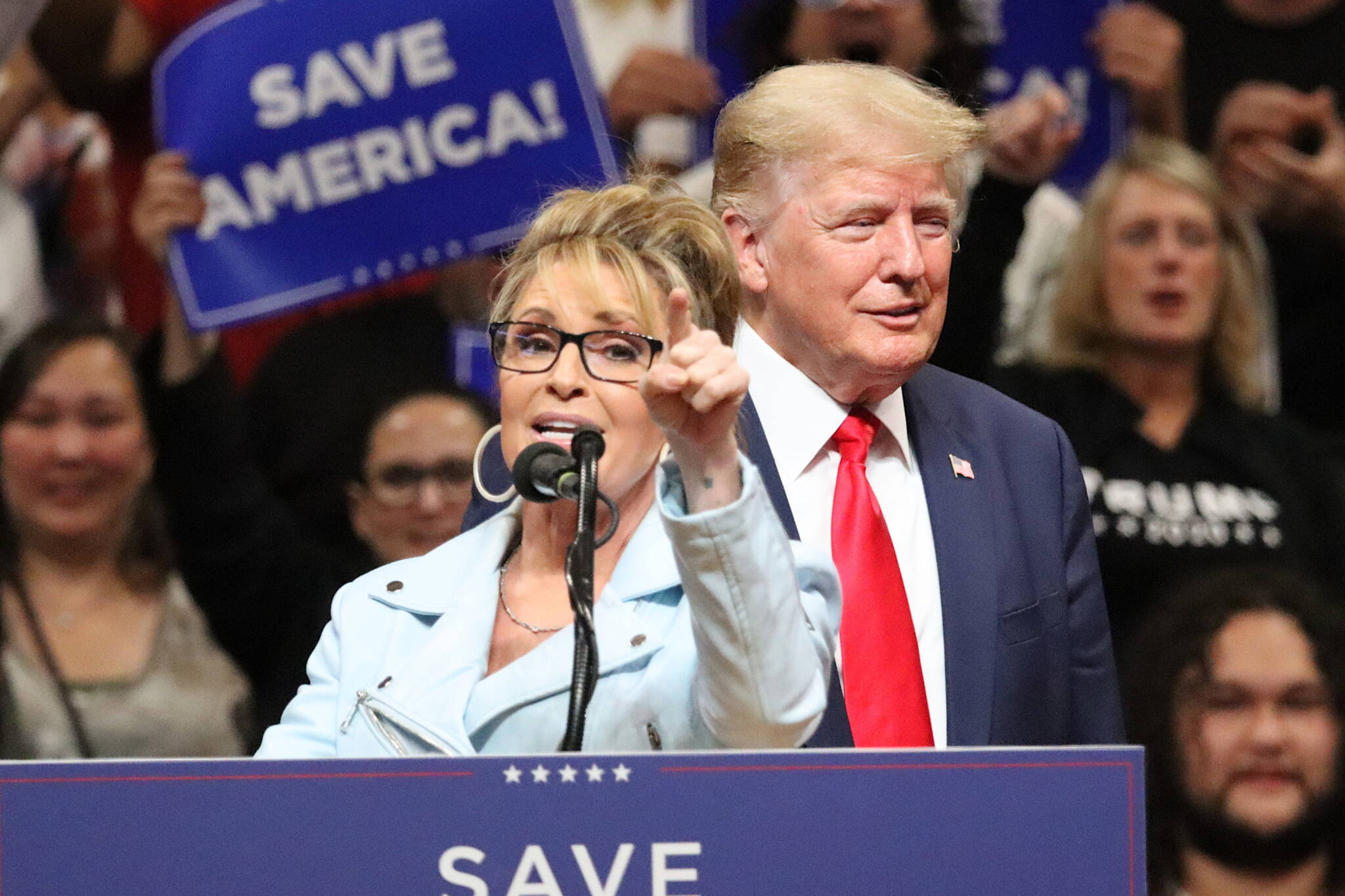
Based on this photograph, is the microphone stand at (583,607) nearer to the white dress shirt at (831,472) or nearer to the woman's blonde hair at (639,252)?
the woman's blonde hair at (639,252)

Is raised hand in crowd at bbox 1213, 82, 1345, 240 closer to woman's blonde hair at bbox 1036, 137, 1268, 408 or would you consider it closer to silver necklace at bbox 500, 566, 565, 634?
woman's blonde hair at bbox 1036, 137, 1268, 408

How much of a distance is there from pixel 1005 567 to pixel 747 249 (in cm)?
52

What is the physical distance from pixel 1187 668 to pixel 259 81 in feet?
7.02

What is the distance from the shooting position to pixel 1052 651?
7.48ft

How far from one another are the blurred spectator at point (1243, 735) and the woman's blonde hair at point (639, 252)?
181 centimetres

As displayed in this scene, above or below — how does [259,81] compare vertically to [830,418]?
above

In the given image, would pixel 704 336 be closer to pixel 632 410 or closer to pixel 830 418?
pixel 632 410

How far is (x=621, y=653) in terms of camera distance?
70.6 inches

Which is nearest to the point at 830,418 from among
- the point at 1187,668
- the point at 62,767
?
the point at 62,767

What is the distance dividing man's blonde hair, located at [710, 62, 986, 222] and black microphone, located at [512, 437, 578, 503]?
29.8 inches

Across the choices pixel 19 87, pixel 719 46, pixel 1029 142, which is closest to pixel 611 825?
pixel 1029 142

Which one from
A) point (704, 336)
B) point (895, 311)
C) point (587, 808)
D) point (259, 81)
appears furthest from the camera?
point (259, 81)

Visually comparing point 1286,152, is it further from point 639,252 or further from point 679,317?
point 679,317

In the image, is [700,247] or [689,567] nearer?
[689,567]
